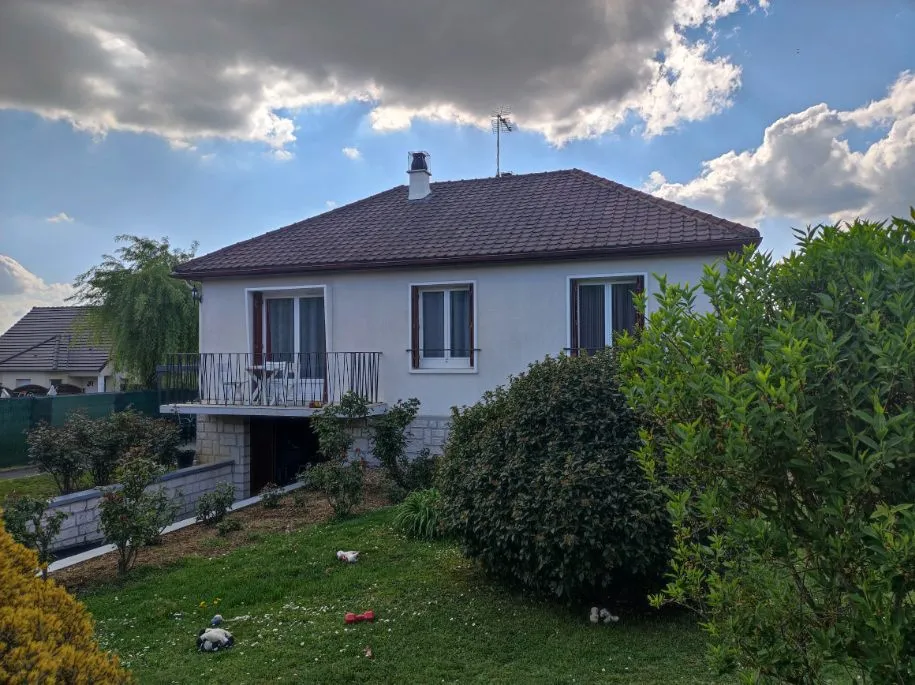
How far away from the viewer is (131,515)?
7.33 meters

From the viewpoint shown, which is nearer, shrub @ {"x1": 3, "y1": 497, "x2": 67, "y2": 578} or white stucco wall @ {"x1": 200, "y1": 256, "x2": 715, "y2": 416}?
shrub @ {"x1": 3, "y1": 497, "x2": 67, "y2": 578}

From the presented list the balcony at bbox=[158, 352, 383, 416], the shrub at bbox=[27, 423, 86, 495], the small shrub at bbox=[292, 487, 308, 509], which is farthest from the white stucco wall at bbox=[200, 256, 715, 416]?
the shrub at bbox=[27, 423, 86, 495]

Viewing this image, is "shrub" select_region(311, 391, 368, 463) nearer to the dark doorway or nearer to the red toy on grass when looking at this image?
the dark doorway

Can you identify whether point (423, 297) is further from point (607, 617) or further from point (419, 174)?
point (607, 617)

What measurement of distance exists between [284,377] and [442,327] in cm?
373

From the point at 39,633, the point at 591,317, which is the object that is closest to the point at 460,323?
the point at 591,317

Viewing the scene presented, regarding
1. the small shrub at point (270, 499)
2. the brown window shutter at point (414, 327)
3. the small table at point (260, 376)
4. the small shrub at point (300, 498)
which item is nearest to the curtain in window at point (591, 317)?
the brown window shutter at point (414, 327)

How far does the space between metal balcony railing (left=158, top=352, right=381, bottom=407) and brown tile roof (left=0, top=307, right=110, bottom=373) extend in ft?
65.4

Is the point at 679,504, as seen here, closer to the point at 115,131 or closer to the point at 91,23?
the point at 91,23

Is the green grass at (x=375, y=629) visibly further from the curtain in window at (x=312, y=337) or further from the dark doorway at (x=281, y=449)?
the dark doorway at (x=281, y=449)

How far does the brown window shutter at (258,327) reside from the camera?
14.1 meters

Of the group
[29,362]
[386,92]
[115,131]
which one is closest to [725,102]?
[386,92]

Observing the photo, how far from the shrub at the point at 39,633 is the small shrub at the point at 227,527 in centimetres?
641

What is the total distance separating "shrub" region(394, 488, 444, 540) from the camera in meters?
7.93
